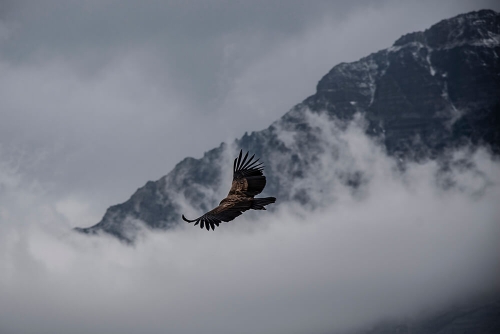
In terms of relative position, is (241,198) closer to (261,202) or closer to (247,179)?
(261,202)

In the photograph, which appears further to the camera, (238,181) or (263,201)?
(238,181)

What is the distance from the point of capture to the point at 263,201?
45531mm

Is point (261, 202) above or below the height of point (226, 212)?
above

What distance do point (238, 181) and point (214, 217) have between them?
5363 mm

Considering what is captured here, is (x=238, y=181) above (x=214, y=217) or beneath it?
above

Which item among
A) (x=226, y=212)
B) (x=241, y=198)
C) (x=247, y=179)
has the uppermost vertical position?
(x=247, y=179)

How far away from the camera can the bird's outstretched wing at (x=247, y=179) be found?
48.2 m

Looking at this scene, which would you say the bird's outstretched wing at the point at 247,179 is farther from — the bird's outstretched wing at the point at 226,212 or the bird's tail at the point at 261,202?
the bird's tail at the point at 261,202

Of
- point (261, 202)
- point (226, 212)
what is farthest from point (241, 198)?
point (226, 212)

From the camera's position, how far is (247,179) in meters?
49.2

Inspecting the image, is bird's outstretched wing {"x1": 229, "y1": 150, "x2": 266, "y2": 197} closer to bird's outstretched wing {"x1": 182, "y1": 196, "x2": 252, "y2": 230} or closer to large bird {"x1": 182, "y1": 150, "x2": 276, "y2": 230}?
large bird {"x1": 182, "y1": 150, "x2": 276, "y2": 230}

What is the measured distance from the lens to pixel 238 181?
49156mm

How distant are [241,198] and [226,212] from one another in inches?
87.1

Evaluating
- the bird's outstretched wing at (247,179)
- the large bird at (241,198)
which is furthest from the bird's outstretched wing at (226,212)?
the bird's outstretched wing at (247,179)
